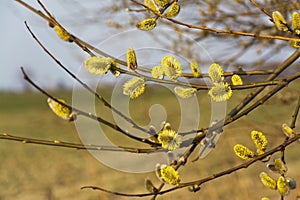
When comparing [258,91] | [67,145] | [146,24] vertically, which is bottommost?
[67,145]

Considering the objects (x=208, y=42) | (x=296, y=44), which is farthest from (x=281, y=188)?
(x=208, y=42)

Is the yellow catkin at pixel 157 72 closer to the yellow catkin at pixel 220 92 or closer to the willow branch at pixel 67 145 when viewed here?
the yellow catkin at pixel 220 92

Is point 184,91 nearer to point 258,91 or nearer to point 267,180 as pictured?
point 267,180

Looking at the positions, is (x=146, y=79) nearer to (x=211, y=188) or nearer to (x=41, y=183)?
(x=211, y=188)

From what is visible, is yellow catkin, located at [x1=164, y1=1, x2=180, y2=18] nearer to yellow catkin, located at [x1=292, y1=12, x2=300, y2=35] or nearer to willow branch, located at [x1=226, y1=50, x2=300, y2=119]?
yellow catkin, located at [x1=292, y1=12, x2=300, y2=35]

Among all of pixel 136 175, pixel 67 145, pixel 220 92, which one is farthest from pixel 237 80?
pixel 136 175

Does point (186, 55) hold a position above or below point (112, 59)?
above

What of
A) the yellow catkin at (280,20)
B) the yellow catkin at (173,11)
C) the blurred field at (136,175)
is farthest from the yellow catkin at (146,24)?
the blurred field at (136,175)

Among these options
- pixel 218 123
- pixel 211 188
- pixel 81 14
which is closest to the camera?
pixel 218 123

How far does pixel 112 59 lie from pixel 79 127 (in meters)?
0.49

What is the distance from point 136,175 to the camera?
6848mm

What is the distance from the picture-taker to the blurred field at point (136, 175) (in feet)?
10.3

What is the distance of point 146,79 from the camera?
4.11 ft

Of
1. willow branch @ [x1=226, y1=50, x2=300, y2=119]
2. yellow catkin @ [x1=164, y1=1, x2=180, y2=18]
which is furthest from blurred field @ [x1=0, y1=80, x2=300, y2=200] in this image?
→ yellow catkin @ [x1=164, y1=1, x2=180, y2=18]
